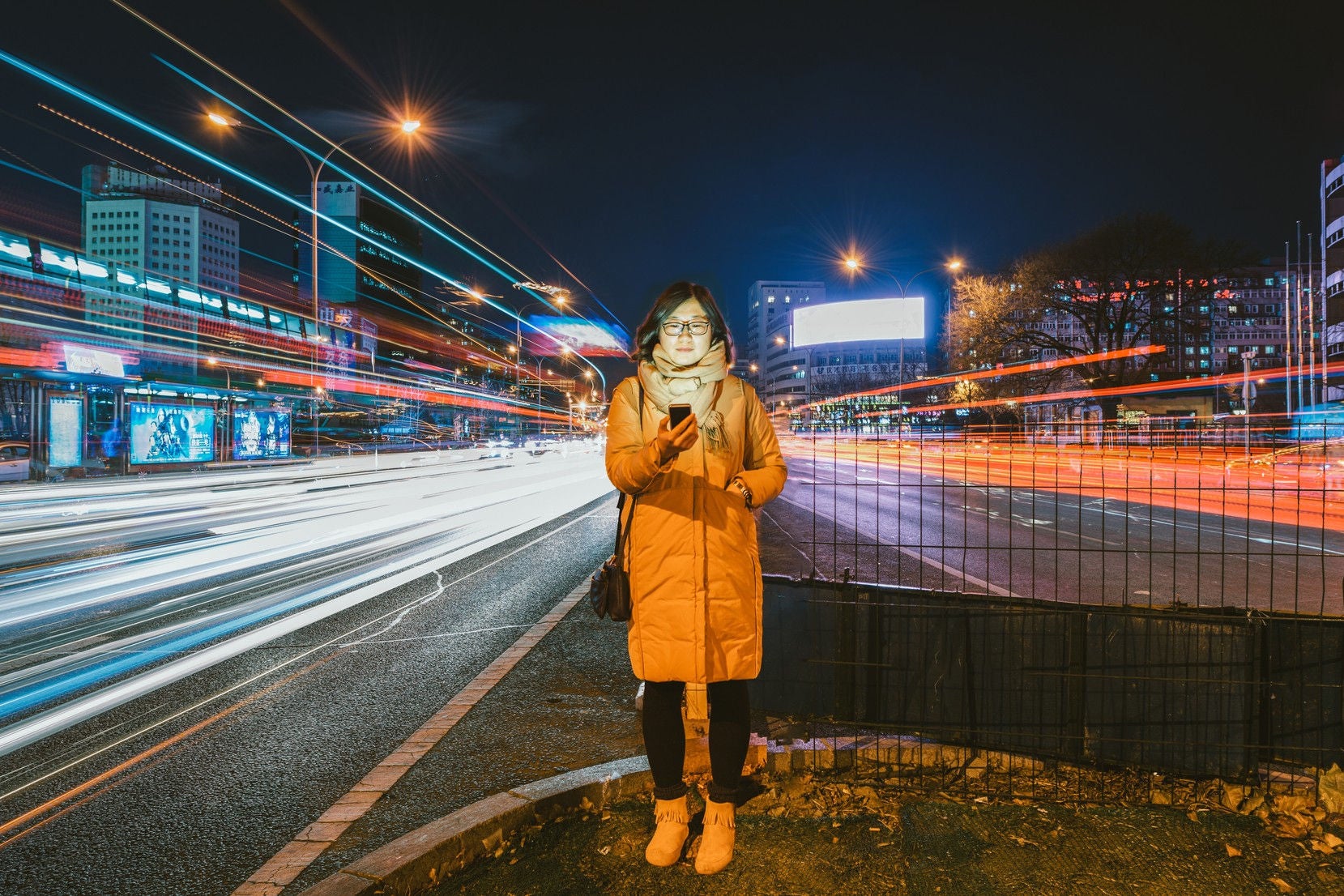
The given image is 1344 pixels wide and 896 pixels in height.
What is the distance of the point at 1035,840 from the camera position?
2.76 m

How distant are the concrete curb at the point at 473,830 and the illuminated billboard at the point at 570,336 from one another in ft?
169

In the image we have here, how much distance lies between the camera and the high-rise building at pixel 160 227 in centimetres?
9594

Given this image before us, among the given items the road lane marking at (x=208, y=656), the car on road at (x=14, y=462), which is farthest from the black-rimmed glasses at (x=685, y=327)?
the car on road at (x=14, y=462)

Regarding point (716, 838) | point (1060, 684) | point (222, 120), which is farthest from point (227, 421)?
point (1060, 684)

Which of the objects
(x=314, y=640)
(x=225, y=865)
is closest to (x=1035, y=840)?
(x=225, y=865)

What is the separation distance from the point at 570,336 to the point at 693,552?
57978 millimetres

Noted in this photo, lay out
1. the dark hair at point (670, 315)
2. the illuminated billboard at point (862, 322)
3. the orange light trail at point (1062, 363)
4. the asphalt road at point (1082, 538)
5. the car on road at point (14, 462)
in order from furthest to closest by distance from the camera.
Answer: the illuminated billboard at point (862, 322) → the orange light trail at point (1062, 363) → the car on road at point (14, 462) → the asphalt road at point (1082, 538) → the dark hair at point (670, 315)

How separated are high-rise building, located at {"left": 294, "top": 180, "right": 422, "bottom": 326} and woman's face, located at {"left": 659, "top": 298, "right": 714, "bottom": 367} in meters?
98.1

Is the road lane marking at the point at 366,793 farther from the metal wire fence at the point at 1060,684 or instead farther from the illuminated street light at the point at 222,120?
the illuminated street light at the point at 222,120

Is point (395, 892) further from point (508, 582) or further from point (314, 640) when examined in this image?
point (508, 582)

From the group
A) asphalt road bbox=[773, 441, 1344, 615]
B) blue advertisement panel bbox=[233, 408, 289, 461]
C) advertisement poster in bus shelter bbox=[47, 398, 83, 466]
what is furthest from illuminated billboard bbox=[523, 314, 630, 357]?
asphalt road bbox=[773, 441, 1344, 615]

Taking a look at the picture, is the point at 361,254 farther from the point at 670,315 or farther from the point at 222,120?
the point at 670,315

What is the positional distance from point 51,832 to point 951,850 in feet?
11.9

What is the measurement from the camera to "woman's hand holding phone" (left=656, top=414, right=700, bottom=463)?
240 centimetres
